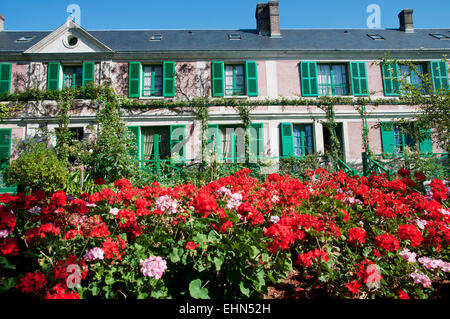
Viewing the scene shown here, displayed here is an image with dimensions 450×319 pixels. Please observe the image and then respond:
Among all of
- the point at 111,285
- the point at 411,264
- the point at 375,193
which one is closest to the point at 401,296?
the point at 411,264

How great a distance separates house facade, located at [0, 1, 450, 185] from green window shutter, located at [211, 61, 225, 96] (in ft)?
0.15

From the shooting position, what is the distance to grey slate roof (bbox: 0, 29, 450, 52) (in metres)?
12.1

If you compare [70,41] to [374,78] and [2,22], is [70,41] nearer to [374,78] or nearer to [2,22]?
[2,22]

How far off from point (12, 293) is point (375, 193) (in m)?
3.68

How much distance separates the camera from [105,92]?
10.8 metres

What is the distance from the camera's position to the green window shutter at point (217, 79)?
11.5m

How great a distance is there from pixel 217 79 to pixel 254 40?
3.33 meters

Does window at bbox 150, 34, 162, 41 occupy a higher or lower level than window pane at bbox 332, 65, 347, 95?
higher

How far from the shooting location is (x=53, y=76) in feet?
36.3

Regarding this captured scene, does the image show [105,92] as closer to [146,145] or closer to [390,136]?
[146,145]

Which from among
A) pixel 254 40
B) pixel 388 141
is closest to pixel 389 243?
pixel 388 141

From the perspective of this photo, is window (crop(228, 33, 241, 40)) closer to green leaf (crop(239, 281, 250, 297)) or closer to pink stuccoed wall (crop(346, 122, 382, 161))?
pink stuccoed wall (crop(346, 122, 382, 161))

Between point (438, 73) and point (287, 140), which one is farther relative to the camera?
point (438, 73)

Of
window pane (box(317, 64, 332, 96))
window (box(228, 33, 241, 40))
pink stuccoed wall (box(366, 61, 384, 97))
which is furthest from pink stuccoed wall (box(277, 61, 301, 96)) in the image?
pink stuccoed wall (box(366, 61, 384, 97))
